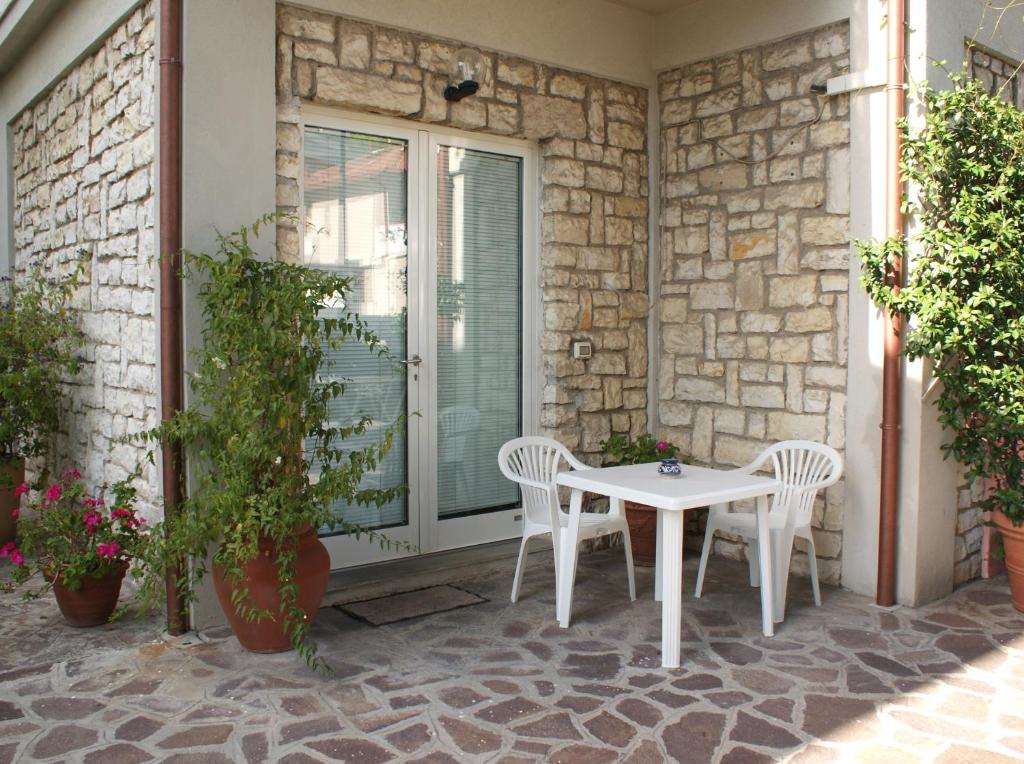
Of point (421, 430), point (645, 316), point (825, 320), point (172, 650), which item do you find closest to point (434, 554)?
point (421, 430)

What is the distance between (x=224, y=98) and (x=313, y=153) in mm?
620

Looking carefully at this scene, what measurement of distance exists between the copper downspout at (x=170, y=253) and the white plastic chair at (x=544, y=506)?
1.58 m

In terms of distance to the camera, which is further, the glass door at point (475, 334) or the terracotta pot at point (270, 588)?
the glass door at point (475, 334)

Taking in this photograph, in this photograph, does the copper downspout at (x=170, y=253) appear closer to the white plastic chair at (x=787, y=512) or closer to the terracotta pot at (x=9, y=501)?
the terracotta pot at (x=9, y=501)

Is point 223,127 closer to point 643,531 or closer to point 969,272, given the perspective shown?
point 643,531

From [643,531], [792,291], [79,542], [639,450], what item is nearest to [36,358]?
[79,542]

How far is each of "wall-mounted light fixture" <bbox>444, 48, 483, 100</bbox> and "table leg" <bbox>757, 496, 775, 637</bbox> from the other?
8.66ft

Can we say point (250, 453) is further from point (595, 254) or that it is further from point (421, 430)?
point (595, 254)

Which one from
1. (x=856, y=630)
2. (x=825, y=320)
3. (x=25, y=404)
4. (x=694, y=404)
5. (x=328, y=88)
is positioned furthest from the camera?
(x=694, y=404)

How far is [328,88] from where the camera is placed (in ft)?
14.4

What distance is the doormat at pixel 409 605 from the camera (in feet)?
13.9

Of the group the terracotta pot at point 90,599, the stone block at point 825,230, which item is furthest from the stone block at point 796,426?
the terracotta pot at point 90,599

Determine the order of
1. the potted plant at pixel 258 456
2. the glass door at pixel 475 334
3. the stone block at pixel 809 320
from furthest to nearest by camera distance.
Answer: the glass door at pixel 475 334
the stone block at pixel 809 320
the potted plant at pixel 258 456

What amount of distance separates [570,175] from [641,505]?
206cm
